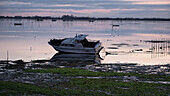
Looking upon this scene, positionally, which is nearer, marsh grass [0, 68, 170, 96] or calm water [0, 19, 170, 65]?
marsh grass [0, 68, 170, 96]

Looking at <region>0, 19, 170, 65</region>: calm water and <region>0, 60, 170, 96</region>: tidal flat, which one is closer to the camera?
<region>0, 60, 170, 96</region>: tidal flat

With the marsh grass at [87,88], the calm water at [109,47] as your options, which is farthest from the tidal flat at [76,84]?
the calm water at [109,47]

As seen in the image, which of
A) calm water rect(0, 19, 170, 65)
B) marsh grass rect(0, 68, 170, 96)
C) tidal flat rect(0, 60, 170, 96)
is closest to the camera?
marsh grass rect(0, 68, 170, 96)

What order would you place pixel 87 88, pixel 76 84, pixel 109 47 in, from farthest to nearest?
pixel 109 47 → pixel 76 84 → pixel 87 88

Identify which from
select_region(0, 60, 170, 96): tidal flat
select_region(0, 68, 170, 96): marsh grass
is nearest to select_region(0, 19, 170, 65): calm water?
select_region(0, 60, 170, 96): tidal flat

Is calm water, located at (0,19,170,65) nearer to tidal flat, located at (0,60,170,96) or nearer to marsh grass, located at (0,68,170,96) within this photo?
tidal flat, located at (0,60,170,96)

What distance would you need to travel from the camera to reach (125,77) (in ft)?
63.3

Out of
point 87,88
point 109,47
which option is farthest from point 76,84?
point 109,47

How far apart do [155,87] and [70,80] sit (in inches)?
195

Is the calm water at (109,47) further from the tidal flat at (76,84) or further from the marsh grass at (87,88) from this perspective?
the marsh grass at (87,88)

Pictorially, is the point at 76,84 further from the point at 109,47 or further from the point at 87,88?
the point at 109,47

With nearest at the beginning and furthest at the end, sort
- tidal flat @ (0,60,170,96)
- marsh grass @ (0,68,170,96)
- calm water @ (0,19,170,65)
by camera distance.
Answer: marsh grass @ (0,68,170,96), tidal flat @ (0,60,170,96), calm water @ (0,19,170,65)

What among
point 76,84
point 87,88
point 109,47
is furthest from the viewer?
point 109,47

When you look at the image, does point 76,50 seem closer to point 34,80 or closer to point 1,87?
point 34,80
